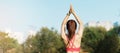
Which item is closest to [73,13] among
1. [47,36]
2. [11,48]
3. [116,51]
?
[116,51]

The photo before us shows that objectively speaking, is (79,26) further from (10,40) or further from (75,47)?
(10,40)

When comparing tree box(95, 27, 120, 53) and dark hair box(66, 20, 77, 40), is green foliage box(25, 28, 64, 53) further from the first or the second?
dark hair box(66, 20, 77, 40)

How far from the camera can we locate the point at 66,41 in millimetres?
5301

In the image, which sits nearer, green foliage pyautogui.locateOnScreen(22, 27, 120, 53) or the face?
the face

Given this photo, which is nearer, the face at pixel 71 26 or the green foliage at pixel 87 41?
the face at pixel 71 26

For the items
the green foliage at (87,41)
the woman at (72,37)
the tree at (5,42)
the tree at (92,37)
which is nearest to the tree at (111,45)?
the green foliage at (87,41)

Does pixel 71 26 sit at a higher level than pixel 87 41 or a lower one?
lower

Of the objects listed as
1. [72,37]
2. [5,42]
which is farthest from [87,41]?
[72,37]

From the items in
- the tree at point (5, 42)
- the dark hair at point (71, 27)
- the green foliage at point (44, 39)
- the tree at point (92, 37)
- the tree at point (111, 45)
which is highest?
the tree at point (5, 42)

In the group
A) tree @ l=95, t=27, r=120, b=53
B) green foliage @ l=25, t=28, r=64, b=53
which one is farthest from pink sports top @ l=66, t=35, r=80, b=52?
green foliage @ l=25, t=28, r=64, b=53

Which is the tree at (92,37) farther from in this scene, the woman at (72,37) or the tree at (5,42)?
the woman at (72,37)

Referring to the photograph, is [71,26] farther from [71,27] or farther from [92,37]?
[92,37]

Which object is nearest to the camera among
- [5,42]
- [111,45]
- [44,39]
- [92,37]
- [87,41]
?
[111,45]

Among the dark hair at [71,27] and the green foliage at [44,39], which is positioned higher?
the green foliage at [44,39]
